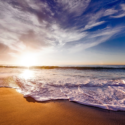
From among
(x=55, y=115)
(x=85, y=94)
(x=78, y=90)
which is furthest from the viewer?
(x=78, y=90)

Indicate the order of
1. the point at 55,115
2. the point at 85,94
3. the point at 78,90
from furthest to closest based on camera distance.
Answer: the point at 78,90 < the point at 85,94 < the point at 55,115

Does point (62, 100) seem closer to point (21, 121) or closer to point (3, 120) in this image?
point (21, 121)

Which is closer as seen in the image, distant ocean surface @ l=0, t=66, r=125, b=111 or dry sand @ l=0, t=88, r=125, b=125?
dry sand @ l=0, t=88, r=125, b=125

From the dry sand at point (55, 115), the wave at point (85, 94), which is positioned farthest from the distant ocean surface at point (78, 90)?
the dry sand at point (55, 115)

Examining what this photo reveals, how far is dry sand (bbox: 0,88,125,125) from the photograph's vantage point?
2023mm

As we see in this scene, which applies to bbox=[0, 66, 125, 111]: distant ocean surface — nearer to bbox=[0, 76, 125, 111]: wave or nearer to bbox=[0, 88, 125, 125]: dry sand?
bbox=[0, 76, 125, 111]: wave

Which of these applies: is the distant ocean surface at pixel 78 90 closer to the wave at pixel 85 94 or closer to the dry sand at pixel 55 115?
the wave at pixel 85 94

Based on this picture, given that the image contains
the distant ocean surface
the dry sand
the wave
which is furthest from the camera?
the distant ocean surface

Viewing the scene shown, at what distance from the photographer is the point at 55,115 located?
7.56 feet

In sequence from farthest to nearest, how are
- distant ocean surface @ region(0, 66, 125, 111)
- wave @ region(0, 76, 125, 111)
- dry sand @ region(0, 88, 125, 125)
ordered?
distant ocean surface @ region(0, 66, 125, 111) → wave @ region(0, 76, 125, 111) → dry sand @ region(0, 88, 125, 125)

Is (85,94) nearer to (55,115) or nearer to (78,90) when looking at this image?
(78,90)

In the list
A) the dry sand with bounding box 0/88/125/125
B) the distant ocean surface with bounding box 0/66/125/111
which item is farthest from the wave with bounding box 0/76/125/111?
the dry sand with bounding box 0/88/125/125

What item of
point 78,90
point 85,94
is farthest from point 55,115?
point 78,90

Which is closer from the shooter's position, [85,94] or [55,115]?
[55,115]
